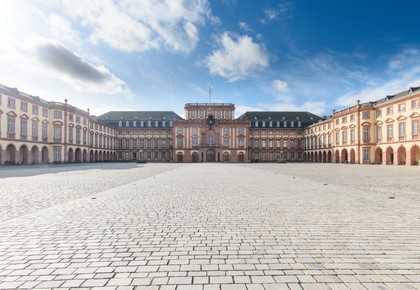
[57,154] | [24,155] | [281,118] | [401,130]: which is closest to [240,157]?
[281,118]

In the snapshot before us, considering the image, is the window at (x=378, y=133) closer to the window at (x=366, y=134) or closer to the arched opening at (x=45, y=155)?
the window at (x=366, y=134)

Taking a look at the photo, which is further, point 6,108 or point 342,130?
point 342,130

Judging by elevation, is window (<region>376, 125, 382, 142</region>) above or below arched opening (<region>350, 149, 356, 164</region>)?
above

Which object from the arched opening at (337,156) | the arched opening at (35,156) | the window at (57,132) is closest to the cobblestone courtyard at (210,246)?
the arched opening at (35,156)

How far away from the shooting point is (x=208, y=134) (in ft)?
230

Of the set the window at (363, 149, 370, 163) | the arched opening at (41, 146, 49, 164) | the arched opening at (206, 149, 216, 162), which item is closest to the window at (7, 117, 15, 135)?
the arched opening at (41, 146, 49, 164)

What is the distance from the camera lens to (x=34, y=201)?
8.77 m

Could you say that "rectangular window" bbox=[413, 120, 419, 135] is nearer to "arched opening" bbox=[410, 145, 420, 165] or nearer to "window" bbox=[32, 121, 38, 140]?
"arched opening" bbox=[410, 145, 420, 165]

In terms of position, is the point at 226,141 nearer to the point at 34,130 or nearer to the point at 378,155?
the point at 378,155

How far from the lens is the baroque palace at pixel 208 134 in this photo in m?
40.5

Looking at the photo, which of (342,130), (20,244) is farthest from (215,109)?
(20,244)

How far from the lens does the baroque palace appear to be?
133 feet

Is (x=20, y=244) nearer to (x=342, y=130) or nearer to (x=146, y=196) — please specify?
(x=146, y=196)

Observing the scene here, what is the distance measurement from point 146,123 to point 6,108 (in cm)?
4239
